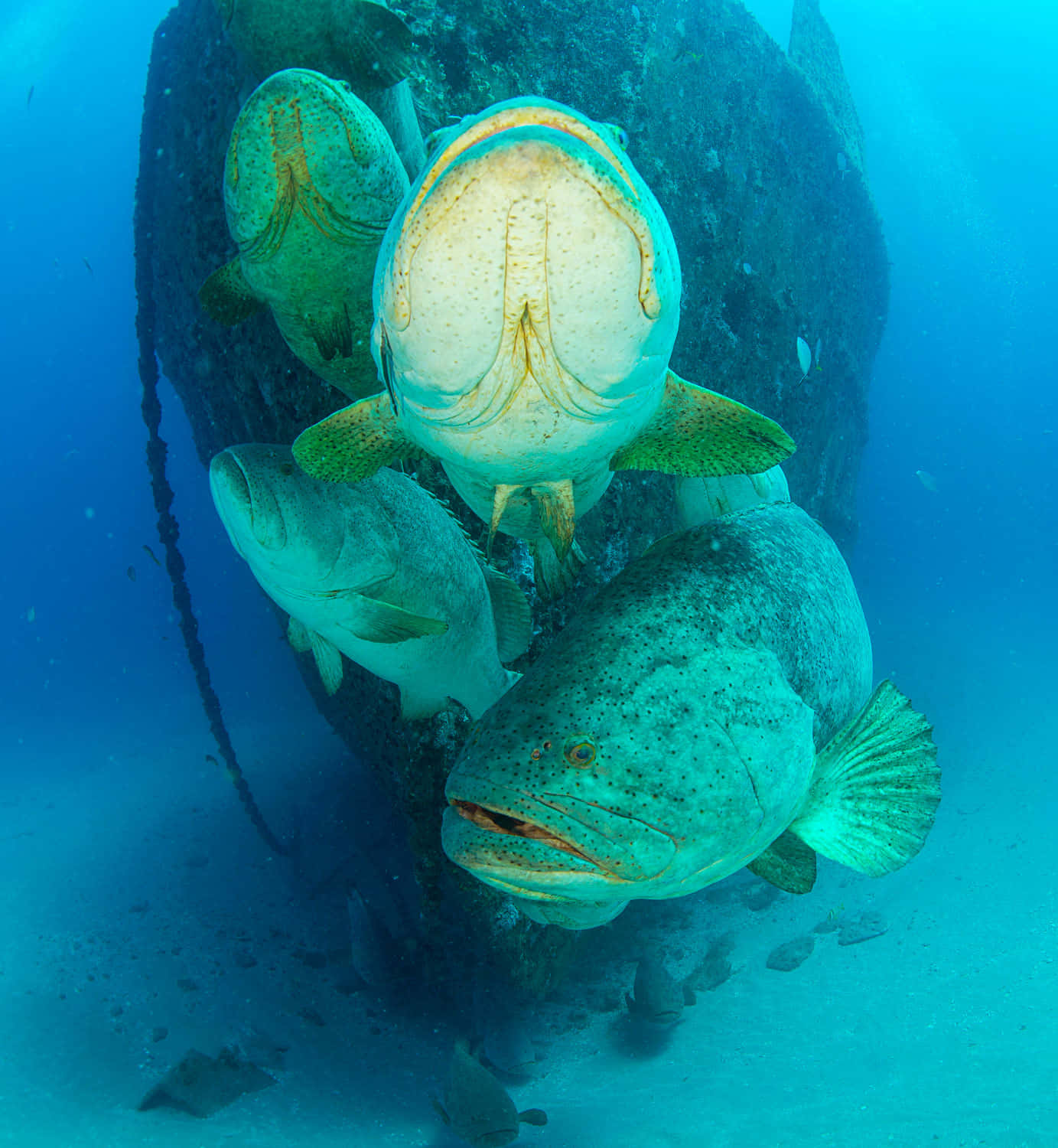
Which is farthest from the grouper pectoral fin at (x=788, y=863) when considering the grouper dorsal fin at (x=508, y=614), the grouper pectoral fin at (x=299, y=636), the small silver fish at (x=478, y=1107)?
the small silver fish at (x=478, y=1107)

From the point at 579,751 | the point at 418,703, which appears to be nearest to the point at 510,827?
the point at 579,751

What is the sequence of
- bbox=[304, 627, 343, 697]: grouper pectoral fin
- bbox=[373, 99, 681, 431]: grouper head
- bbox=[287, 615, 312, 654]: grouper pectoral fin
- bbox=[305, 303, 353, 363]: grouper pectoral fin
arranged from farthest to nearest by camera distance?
bbox=[287, 615, 312, 654]: grouper pectoral fin
bbox=[304, 627, 343, 697]: grouper pectoral fin
bbox=[305, 303, 353, 363]: grouper pectoral fin
bbox=[373, 99, 681, 431]: grouper head

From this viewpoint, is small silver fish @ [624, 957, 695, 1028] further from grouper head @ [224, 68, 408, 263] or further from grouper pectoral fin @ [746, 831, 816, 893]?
grouper head @ [224, 68, 408, 263]

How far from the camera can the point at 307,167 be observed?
2.32 metres

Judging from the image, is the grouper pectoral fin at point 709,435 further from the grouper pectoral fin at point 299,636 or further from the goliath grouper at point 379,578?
the grouper pectoral fin at point 299,636

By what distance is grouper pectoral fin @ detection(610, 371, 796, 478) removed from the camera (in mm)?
2127

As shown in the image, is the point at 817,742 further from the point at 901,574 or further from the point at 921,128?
the point at 921,128

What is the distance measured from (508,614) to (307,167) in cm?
226

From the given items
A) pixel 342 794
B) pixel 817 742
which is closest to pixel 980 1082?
pixel 817 742

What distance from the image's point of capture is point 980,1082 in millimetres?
4527

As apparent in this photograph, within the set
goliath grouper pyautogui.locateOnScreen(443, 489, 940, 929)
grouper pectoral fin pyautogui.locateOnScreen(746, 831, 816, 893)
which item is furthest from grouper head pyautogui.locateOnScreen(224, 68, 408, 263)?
grouper pectoral fin pyautogui.locateOnScreen(746, 831, 816, 893)

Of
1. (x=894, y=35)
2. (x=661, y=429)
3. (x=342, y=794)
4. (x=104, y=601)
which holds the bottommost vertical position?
(x=104, y=601)

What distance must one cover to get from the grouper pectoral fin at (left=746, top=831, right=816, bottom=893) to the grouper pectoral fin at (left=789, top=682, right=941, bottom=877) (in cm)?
11

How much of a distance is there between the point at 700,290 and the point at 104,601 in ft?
171
